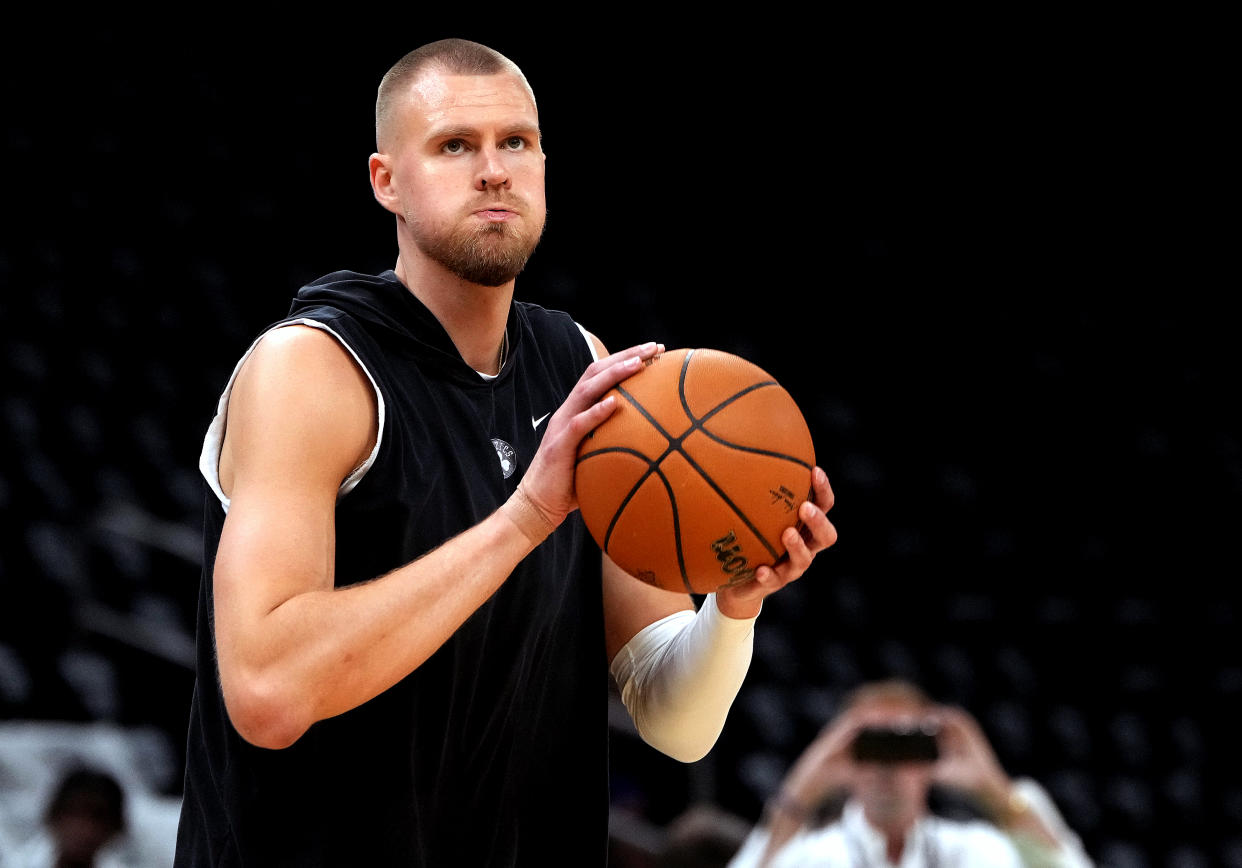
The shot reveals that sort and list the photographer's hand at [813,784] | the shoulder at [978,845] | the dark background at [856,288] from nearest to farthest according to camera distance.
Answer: the shoulder at [978,845], the photographer's hand at [813,784], the dark background at [856,288]

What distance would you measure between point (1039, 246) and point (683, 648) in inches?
200

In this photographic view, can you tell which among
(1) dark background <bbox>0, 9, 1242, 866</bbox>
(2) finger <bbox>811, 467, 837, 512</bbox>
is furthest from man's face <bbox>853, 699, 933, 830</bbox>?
(2) finger <bbox>811, 467, 837, 512</bbox>

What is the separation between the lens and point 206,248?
21.3ft

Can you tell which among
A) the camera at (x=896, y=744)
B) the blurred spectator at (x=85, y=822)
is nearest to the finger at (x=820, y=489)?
the camera at (x=896, y=744)

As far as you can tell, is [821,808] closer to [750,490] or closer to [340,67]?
[750,490]

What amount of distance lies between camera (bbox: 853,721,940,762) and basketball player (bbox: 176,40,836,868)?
5.58 feet

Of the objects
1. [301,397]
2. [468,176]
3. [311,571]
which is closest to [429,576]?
[311,571]

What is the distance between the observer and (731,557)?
1.72 meters

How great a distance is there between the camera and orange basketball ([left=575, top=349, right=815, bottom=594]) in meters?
1.68

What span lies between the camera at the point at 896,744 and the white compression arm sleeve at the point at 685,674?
5.49ft

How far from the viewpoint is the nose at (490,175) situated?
1.85 m

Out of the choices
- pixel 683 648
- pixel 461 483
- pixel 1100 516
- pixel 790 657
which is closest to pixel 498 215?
pixel 461 483

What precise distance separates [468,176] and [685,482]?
524 mm

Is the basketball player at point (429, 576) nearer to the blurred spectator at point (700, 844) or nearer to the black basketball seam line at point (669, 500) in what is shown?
the black basketball seam line at point (669, 500)
